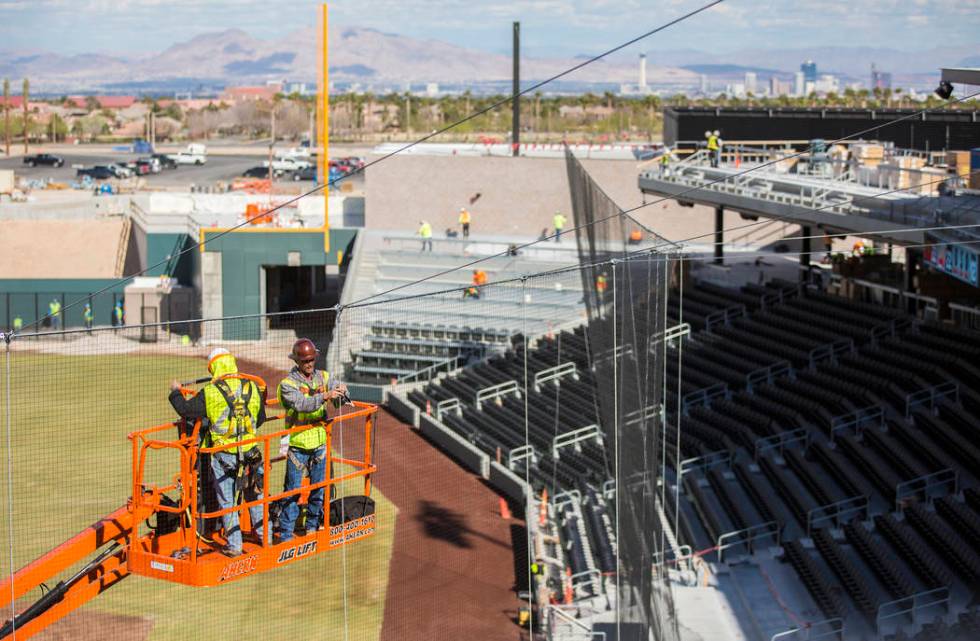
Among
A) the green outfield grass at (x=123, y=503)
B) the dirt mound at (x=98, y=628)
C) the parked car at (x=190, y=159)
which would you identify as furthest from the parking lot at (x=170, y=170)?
the dirt mound at (x=98, y=628)

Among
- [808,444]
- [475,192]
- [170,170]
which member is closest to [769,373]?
[808,444]

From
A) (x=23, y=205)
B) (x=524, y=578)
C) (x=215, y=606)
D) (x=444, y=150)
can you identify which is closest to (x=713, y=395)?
(x=524, y=578)

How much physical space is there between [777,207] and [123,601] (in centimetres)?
1199

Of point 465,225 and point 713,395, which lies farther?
point 465,225

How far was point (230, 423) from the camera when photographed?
9070 millimetres

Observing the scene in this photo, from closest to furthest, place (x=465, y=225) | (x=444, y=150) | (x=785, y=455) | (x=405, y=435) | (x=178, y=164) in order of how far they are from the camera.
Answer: (x=785, y=455), (x=405, y=435), (x=465, y=225), (x=444, y=150), (x=178, y=164)

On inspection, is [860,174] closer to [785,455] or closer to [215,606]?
[785,455]

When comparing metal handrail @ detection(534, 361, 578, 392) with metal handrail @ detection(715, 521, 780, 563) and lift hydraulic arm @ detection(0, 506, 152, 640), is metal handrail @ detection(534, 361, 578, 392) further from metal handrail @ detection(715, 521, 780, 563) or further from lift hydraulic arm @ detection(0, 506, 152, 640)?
lift hydraulic arm @ detection(0, 506, 152, 640)

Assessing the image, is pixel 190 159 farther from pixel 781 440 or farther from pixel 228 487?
pixel 228 487

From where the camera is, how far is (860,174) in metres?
23.7

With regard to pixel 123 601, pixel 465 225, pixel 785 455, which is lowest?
pixel 123 601

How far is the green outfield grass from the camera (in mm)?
16109

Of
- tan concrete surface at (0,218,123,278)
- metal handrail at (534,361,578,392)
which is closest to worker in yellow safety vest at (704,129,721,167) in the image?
metal handrail at (534,361,578,392)

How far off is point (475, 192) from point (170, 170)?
33.7 meters
